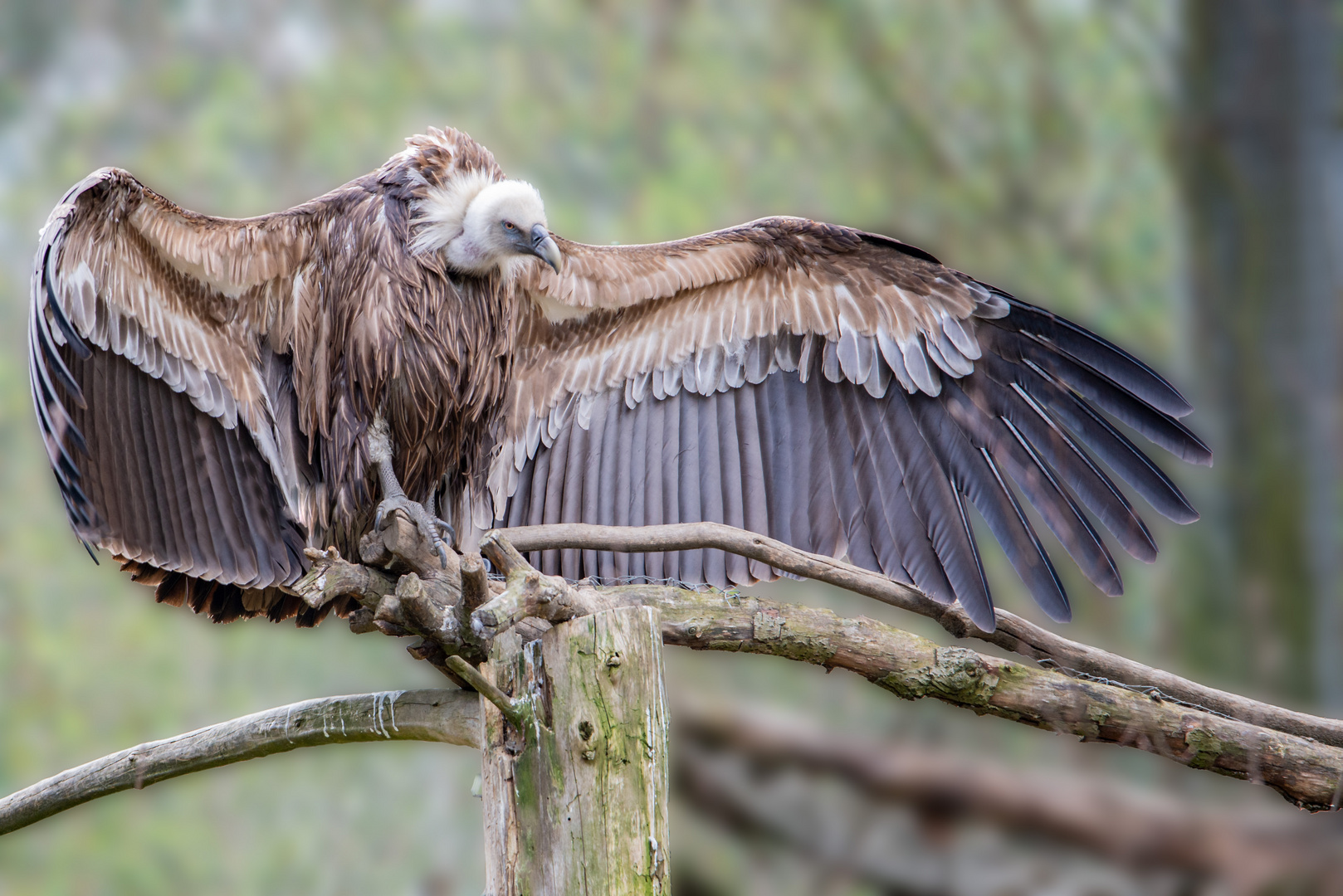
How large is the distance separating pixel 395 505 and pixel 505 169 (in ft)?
20.8

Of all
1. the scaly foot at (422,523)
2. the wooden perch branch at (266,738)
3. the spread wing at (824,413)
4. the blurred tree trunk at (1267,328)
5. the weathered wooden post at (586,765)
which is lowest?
the weathered wooden post at (586,765)

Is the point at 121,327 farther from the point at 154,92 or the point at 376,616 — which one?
the point at 154,92

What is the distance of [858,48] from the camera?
358 inches

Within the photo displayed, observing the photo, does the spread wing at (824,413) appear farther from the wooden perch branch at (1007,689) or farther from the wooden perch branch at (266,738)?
the wooden perch branch at (266,738)

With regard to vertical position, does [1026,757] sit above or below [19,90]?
below

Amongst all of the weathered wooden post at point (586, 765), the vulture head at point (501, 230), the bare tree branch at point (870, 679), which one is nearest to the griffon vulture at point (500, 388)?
the vulture head at point (501, 230)

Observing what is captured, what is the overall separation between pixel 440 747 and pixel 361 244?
16.3ft

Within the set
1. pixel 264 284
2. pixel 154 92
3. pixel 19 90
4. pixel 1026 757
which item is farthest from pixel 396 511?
pixel 19 90

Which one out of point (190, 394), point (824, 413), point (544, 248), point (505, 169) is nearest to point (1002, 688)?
point (824, 413)

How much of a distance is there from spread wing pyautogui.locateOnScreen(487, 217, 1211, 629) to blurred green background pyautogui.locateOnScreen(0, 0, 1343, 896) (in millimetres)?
3790

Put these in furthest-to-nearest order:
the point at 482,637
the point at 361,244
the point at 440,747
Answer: the point at 440,747 < the point at 361,244 < the point at 482,637

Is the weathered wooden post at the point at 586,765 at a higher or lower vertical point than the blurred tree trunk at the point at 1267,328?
lower

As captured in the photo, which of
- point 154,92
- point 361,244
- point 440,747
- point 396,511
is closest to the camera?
point 396,511

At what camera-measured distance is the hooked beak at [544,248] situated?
135 inches
